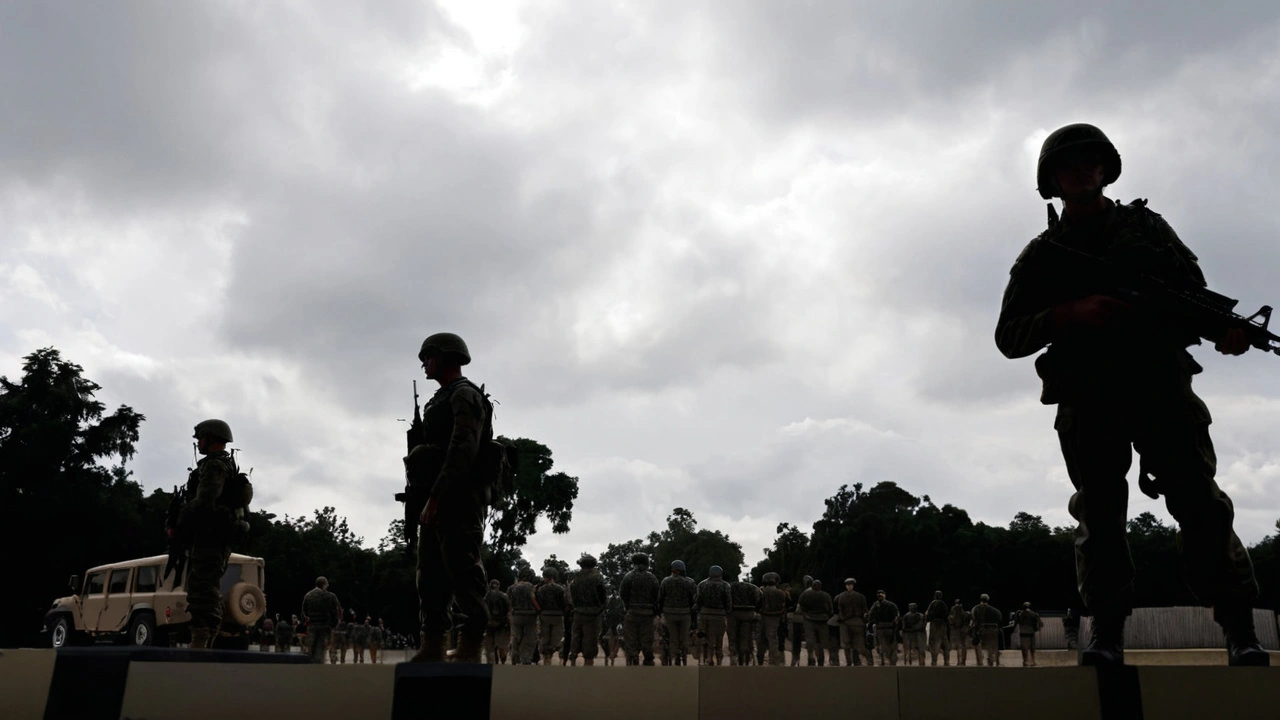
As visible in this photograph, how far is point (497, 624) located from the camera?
19359 mm

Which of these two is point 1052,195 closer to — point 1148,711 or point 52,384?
point 1148,711

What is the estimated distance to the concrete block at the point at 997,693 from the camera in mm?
2525

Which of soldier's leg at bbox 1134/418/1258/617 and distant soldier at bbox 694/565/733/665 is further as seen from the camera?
distant soldier at bbox 694/565/733/665

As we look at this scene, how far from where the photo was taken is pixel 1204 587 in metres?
3.14

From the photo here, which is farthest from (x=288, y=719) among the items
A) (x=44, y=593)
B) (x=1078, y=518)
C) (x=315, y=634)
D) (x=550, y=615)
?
(x=44, y=593)

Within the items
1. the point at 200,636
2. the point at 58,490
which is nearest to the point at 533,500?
the point at 58,490

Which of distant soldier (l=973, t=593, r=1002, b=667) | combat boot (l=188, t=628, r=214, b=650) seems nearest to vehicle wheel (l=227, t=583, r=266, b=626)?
combat boot (l=188, t=628, r=214, b=650)

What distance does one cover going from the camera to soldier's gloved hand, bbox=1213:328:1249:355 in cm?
314

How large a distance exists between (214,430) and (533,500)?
49538 mm

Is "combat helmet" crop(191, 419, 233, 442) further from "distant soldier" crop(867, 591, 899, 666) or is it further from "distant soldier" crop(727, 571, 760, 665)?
"distant soldier" crop(867, 591, 899, 666)

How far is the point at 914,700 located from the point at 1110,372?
1.46m

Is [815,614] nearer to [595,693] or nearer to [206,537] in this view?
[206,537]

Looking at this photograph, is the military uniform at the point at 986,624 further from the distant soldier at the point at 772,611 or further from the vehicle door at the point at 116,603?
the vehicle door at the point at 116,603

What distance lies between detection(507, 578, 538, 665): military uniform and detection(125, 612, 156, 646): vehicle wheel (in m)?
7.34
